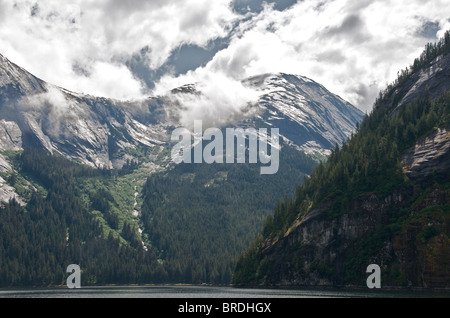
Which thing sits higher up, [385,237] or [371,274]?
[385,237]

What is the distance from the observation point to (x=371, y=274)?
195500 mm
